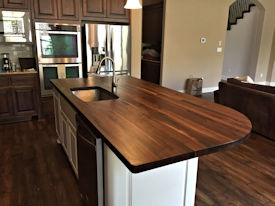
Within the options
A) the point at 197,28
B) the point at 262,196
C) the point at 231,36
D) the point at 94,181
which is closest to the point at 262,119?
the point at 262,196

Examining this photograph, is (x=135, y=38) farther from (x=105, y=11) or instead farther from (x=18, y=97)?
(x=18, y=97)

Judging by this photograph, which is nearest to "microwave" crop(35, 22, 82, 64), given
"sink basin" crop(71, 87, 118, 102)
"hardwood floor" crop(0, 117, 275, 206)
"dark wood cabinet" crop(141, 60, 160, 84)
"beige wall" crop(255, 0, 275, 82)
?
"hardwood floor" crop(0, 117, 275, 206)

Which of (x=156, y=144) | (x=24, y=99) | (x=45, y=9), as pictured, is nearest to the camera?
(x=156, y=144)

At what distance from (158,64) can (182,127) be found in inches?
198

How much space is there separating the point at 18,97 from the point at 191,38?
14.4 feet

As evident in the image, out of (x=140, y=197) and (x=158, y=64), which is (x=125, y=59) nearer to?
(x=158, y=64)

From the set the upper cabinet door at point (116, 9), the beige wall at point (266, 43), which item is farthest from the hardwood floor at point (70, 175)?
the beige wall at point (266, 43)

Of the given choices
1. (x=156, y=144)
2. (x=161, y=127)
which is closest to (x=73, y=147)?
(x=161, y=127)

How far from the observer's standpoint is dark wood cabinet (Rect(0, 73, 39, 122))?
3.93 meters

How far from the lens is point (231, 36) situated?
834 cm

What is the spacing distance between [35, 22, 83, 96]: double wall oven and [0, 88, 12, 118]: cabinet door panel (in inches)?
21.3

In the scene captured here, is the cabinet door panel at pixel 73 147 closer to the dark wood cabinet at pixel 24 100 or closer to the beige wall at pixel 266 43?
the dark wood cabinet at pixel 24 100

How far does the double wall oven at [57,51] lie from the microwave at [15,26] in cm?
19

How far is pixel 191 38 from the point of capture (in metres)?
6.21
